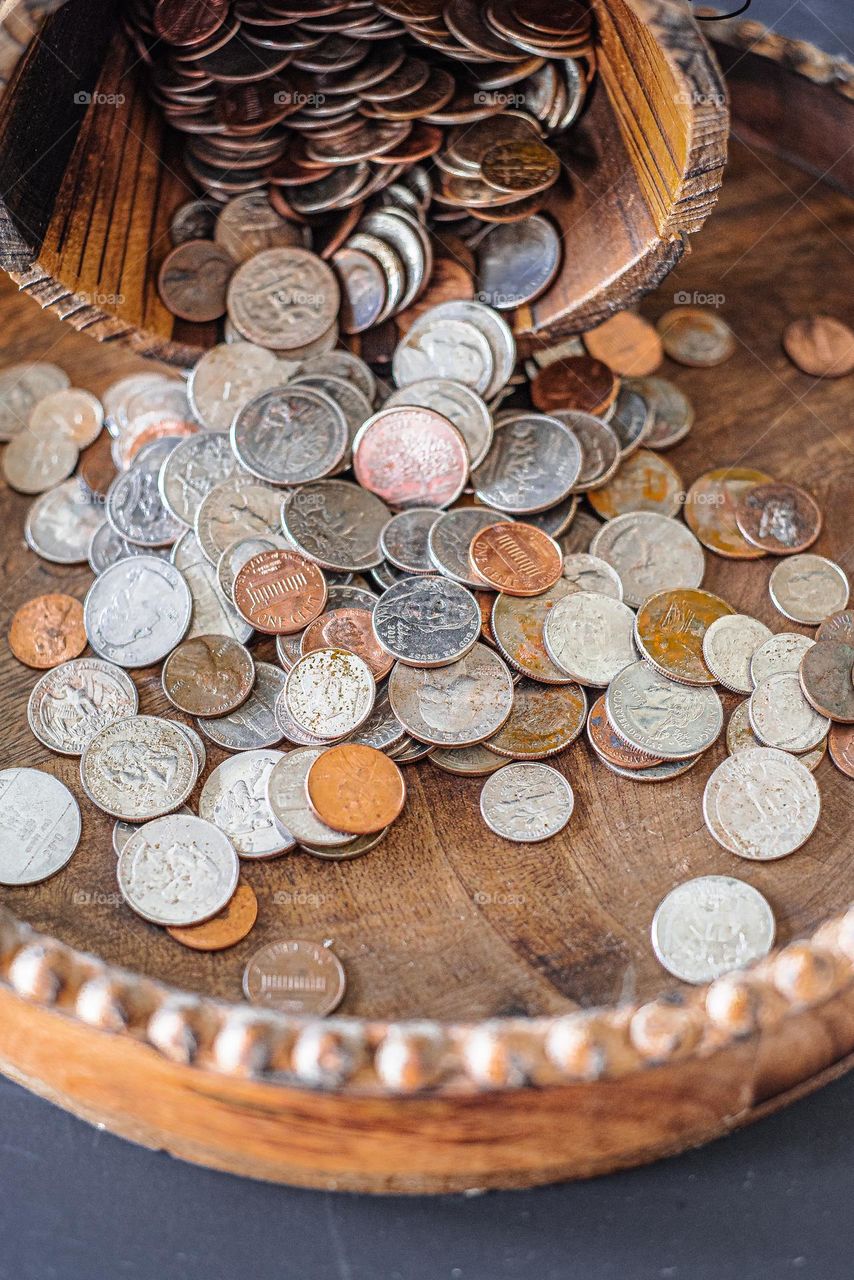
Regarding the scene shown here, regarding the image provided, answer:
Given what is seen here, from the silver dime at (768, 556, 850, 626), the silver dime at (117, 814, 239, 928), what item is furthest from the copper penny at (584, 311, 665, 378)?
the silver dime at (117, 814, 239, 928)

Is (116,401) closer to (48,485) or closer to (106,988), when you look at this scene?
(48,485)

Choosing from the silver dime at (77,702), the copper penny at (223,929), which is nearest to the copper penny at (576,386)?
the silver dime at (77,702)

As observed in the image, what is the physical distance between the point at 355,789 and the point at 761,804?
467 millimetres

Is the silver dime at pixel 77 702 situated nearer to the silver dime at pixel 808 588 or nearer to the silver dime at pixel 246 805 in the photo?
the silver dime at pixel 246 805

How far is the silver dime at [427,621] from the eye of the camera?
1.49 metres

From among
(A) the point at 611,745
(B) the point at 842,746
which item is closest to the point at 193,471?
(A) the point at 611,745

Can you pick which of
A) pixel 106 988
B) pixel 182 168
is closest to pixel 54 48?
pixel 182 168

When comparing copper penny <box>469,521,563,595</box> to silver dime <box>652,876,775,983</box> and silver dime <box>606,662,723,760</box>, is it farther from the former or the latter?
silver dime <box>652,876,775,983</box>

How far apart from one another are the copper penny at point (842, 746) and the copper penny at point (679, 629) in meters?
0.16

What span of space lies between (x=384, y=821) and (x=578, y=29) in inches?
41.2

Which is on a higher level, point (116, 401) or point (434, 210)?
point (434, 210)

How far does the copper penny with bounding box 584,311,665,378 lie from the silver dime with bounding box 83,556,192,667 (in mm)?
732

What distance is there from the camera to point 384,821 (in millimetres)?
1396

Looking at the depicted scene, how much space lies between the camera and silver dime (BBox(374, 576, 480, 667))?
1.49 metres
